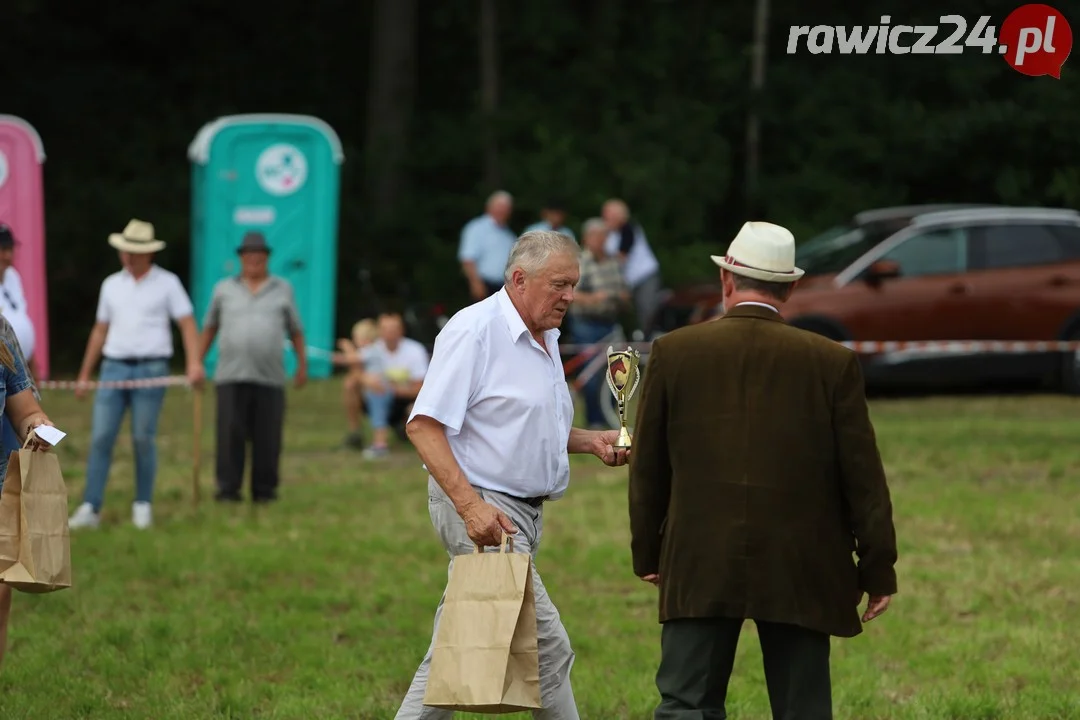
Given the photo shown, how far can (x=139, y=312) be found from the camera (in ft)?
36.1

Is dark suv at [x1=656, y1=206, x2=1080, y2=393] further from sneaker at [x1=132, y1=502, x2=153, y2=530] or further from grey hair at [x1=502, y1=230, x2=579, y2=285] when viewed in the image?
grey hair at [x1=502, y1=230, x2=579, y2=285]

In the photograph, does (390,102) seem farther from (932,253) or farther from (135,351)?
(135,351)

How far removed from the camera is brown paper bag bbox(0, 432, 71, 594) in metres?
5.89

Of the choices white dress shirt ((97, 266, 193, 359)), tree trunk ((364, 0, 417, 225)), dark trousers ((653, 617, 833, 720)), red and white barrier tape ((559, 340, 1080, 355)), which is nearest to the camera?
dark trousers ((653, 617, 833, 720))

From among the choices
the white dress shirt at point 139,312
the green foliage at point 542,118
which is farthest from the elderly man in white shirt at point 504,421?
the green foliage at point 542,118

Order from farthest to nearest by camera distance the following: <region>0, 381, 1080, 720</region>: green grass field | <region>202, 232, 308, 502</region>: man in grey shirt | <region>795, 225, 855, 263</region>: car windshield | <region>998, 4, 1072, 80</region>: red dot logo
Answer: <region>795, 225, 855, 263</region>: car windshield, <region>998, 4, 1072, 80</region>: red dot logo, <region>202, 232, 308, 502</region>: man in grey shirt, <region>0, 381, 1080, 720</region>: green grass field

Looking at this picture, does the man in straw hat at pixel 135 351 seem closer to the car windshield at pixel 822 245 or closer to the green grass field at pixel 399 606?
the green grass field at pixel 399 606

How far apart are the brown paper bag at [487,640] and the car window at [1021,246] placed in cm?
1329

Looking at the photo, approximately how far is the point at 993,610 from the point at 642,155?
16.8 meters

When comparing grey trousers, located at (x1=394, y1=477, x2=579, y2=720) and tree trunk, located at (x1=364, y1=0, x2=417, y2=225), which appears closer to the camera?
grey trousers, located at (x1=394, y1=477, x2=579, y2=720)

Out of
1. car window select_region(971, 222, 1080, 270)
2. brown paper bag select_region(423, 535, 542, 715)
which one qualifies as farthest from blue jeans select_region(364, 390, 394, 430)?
brown paper bag select_region(423, 535, 542, 715)

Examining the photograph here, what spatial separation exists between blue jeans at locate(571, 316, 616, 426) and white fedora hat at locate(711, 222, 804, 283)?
10061 mm

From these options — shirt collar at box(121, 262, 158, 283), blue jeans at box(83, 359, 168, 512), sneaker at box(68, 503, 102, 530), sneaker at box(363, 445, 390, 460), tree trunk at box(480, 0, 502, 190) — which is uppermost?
tree trunk at box(480, 0, 502, 190)

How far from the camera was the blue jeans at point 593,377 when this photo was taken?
602 inches
